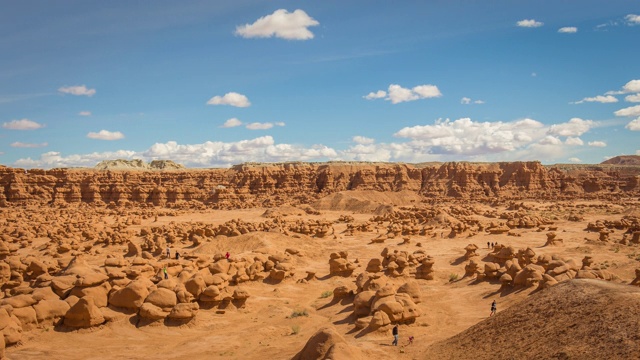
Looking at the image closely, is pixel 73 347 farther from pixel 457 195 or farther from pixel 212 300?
pixel 457 195

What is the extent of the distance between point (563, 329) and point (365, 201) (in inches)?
2265

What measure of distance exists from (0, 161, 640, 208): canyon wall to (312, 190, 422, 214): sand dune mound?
4945 mm

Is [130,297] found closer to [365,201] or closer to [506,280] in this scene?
[506,280]

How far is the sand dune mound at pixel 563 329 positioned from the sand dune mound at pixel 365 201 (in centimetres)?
4765

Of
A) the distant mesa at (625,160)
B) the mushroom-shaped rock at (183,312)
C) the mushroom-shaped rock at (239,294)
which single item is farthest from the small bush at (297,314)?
the distant mesa at (625,160)

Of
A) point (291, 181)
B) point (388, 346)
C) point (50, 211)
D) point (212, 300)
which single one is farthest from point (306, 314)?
point (291, 181)

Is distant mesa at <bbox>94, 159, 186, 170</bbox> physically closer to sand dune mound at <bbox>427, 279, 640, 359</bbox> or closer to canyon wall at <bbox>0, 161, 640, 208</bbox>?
canyon wall at <bbox>0, 161, 640, 208</bbox>

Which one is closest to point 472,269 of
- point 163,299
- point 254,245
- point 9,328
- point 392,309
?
point 392,309

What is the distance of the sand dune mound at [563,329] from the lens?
32.2 ft

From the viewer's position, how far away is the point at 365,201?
68.7m

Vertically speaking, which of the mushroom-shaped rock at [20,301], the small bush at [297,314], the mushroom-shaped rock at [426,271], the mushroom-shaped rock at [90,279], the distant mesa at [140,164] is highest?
the distant mesa at [140,164]

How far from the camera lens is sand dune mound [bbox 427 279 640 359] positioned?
9.83 metres

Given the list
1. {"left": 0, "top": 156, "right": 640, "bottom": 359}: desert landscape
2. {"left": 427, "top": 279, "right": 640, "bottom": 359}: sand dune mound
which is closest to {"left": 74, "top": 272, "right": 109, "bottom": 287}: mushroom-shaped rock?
{"left": 0, "top": 156, "right": 640, "bottom": 359}: desert landscape

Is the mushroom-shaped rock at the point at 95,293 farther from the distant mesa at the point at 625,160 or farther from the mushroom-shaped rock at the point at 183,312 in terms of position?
the distant mesa at the point at 625,160
